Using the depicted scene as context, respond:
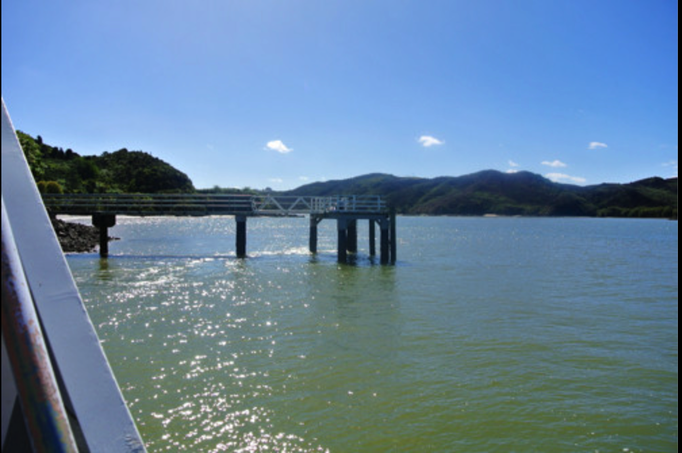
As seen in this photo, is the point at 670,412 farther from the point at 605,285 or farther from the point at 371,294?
the point at 605,285

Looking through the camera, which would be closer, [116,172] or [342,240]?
[342,240]

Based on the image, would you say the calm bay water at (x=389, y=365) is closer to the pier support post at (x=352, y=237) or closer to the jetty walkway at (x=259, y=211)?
the jetty walkway at (x=259, y=211)

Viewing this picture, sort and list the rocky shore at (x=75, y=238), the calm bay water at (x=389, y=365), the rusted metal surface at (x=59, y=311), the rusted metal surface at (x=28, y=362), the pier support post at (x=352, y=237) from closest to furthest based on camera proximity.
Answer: the rusted metal surface at (x=28, y=362) < the rusted metal surface at (x=59, y=311) < the calm bay water at (x=389, y=365) < the rocky shore at (x=75, y=238) < the pier support post at (x=352, y=237)

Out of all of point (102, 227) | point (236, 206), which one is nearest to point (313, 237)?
point (236, 206)

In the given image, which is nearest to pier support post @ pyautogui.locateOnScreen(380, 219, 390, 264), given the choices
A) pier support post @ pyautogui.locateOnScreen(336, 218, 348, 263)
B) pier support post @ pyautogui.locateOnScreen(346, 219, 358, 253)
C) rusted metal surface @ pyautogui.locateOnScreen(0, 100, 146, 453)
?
pier support post @ pyautogui.locateOnScreen(336, 218, 348, 263)

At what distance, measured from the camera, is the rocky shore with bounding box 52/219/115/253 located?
100 ft

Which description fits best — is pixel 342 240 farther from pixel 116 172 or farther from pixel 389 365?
pixel 116 172

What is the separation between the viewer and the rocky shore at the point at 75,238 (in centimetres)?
3055

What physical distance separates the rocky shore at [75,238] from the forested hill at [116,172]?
56.6 metres

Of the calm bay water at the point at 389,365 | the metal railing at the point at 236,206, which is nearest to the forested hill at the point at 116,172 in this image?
the metal railing at the point at 236,206

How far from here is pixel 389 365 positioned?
892cm

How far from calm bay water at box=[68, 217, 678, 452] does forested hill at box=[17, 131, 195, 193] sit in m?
87.3

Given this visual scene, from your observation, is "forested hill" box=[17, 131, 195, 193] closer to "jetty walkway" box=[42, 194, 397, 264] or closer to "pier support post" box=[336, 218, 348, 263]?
"jetty walkway" box=[42, 194, 397, 264]

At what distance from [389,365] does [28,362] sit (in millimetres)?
8092
